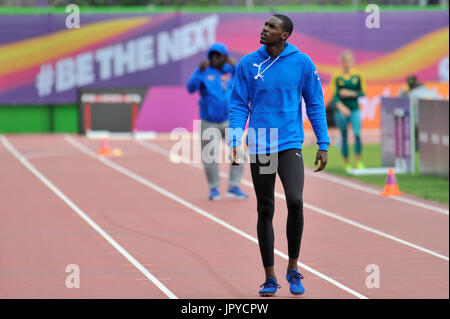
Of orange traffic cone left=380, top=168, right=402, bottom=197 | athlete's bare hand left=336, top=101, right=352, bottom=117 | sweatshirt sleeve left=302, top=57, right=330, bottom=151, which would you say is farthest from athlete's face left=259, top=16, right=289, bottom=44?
athlete's bare hand left=336, top=101, right=352, bottom=117

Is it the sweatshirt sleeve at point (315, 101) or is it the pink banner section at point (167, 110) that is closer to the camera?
the sweatshirt sleeve at point (315, 101)

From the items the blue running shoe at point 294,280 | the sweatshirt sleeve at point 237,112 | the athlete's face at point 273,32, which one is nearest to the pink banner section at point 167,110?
the blue running shoe at point 294,280

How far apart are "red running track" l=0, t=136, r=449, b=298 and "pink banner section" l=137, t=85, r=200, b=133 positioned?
1049 cm

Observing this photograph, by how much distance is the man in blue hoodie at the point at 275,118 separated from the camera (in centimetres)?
736

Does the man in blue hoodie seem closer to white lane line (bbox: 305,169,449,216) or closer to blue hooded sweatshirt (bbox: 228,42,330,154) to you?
blue hooded sweatshirt (bbox: 228,42,330,154)

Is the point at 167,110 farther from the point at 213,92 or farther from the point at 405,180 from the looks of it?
the point at 213,92

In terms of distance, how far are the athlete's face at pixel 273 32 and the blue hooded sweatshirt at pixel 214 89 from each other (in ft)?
29.2

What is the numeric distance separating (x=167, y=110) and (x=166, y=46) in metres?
1.90

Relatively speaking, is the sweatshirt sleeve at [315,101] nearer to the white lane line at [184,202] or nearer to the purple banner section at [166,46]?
the white lane line at [184,202]

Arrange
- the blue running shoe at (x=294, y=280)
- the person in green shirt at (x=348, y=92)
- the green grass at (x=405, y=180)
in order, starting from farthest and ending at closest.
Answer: the person in green shirt at (x=348, y=92) < the green grass at (x=405, y=180) < the blue running shoe at (x=294, y=280)

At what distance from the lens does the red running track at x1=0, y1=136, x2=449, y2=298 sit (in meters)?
10.1

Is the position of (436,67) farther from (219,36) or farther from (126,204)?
(126,204)

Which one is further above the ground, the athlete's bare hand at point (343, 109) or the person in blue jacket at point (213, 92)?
the person in blue jacket at point (213, 92)
